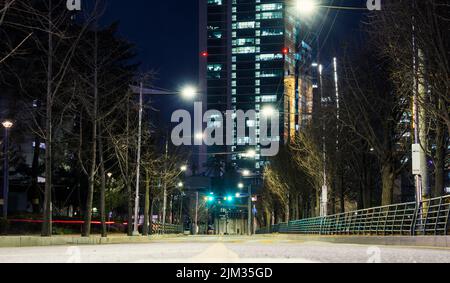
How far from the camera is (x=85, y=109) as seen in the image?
40.8 m

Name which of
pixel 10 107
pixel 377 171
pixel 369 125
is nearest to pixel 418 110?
pixel 369 125

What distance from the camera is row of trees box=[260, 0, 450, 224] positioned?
73.9 feet

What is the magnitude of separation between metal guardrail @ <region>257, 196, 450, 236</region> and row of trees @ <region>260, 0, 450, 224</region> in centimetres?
101

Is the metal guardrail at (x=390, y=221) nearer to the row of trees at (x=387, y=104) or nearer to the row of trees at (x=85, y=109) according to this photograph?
the row of trees at (x=387, y=104)

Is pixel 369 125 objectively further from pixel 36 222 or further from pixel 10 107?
pixel 10 107

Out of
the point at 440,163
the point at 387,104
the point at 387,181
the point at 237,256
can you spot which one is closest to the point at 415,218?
the point at 440,163

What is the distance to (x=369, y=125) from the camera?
32.3 metres

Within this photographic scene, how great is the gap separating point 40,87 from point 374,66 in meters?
26.2

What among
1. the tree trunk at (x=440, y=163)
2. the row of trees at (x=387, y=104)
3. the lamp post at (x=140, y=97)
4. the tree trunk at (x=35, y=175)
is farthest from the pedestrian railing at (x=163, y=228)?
the tree trunk at (x=440, y=163)

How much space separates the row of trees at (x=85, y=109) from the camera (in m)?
35.8

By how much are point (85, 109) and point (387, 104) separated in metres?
18.8

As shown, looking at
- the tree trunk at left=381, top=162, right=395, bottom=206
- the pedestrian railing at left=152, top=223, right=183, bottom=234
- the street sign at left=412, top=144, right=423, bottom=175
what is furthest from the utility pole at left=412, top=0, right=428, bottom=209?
the pedestrian railing at left=152, top=223, right=183, bottom=234

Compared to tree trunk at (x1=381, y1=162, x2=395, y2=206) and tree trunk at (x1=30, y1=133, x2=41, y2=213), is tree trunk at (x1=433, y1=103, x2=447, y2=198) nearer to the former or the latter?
tree trunk at (x1=381, y1=162, x2=395, y2=206)

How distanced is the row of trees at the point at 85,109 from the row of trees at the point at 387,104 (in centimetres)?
1152
